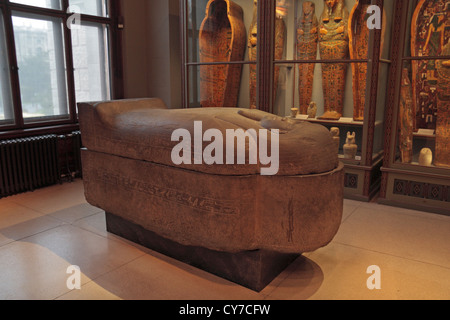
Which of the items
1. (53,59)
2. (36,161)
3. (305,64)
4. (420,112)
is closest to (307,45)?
(305,64)

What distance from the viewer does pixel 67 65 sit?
4.79m

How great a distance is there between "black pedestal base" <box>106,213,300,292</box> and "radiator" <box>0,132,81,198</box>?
2080 millimetres

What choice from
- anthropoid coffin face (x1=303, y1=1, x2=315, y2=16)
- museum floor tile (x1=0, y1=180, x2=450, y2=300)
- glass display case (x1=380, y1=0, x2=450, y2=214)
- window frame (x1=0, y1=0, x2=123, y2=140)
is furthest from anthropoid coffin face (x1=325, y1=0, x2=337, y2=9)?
window frame (x1=0, y1=0, x2=123, y2=140)

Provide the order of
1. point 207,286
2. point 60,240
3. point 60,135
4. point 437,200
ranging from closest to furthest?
1. point 207,286
2. point 60,240
3. point 437,200
4. point 60,135

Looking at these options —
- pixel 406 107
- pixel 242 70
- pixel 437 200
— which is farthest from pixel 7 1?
pixel 437 200

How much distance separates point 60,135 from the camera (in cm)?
458

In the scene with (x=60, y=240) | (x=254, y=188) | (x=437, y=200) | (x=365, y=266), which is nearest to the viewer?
(x=254, y=188)

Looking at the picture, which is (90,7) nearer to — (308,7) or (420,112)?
(308,7)

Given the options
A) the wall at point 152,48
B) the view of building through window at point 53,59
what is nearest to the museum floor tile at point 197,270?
the view of building through window at point 53,59

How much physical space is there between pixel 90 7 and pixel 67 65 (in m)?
0.91

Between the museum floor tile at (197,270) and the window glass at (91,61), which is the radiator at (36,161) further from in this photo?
the window glass at (91,61)

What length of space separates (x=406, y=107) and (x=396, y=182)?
743 millimetres
